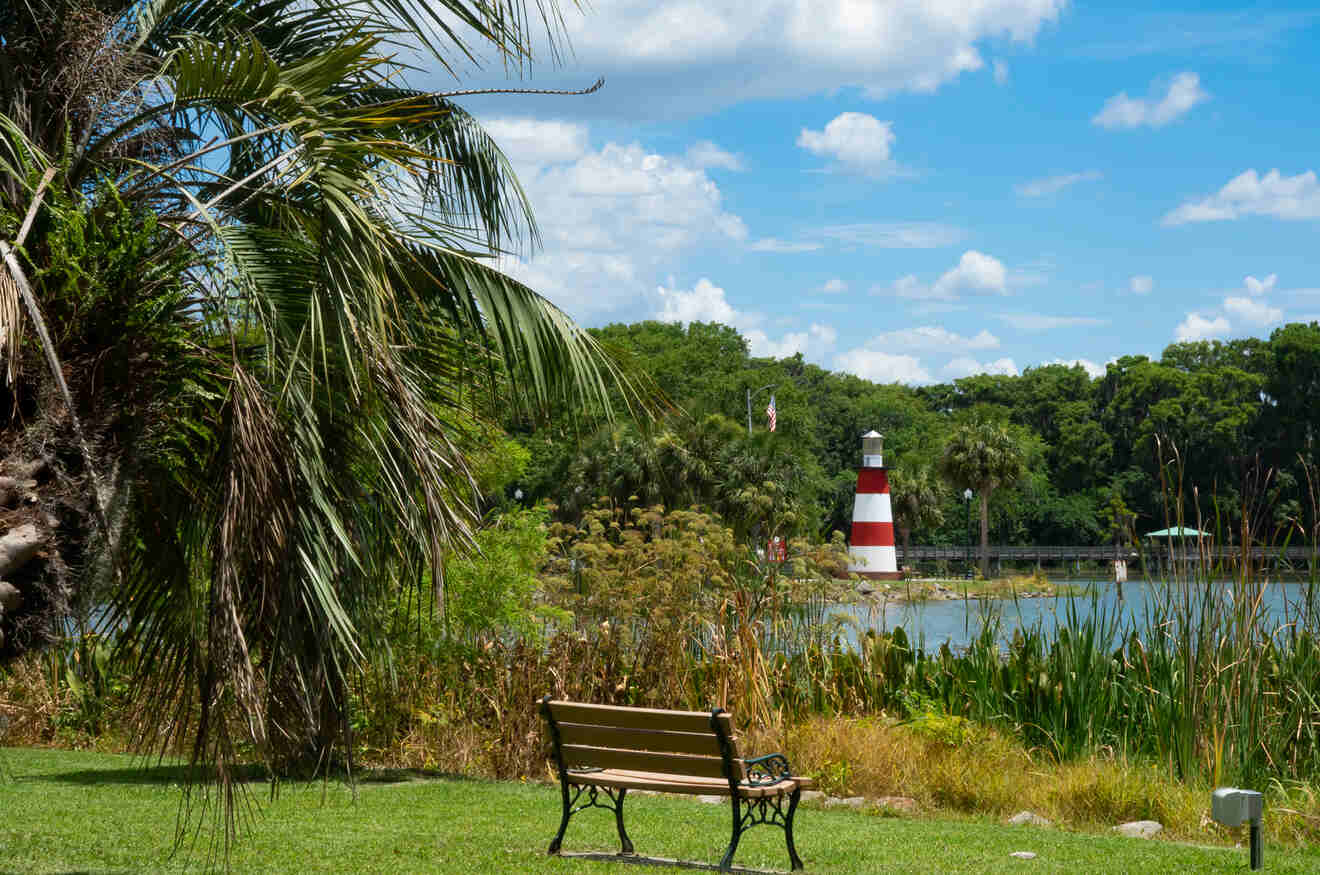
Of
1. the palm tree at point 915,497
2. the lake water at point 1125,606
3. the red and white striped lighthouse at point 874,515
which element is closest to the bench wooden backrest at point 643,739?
the lake water at point 1125,606

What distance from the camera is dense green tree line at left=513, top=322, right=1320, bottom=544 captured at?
136 feet

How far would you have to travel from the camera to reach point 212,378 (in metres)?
4.90

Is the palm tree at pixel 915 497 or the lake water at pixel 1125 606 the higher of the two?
the palm tree at pixel 915 497

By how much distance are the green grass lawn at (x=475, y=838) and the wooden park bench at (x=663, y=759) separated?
1.37 feet

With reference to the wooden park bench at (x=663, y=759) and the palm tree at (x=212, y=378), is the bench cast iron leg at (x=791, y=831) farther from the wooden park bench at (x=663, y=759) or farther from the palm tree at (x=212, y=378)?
the palm tree at (x=212, y=378)

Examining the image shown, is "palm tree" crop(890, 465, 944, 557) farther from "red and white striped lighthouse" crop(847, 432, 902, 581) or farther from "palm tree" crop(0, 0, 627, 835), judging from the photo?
"palm tree" crop(0, 0, 627, 835)

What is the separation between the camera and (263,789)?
9.37 meters

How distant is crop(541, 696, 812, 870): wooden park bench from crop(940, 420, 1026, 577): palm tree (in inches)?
2164

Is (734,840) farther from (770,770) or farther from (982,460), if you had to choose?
(982,460)

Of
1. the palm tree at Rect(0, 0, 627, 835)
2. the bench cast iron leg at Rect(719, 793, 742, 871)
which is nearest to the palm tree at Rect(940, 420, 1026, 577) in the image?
the bench cast iron leg at Rect(719, 793, 742, 871)

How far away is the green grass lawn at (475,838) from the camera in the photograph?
21.8ft

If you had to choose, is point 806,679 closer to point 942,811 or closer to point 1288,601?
point 942,811

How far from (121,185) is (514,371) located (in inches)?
80.1

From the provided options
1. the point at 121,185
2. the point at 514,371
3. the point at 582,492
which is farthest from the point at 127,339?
the point at 582,492
